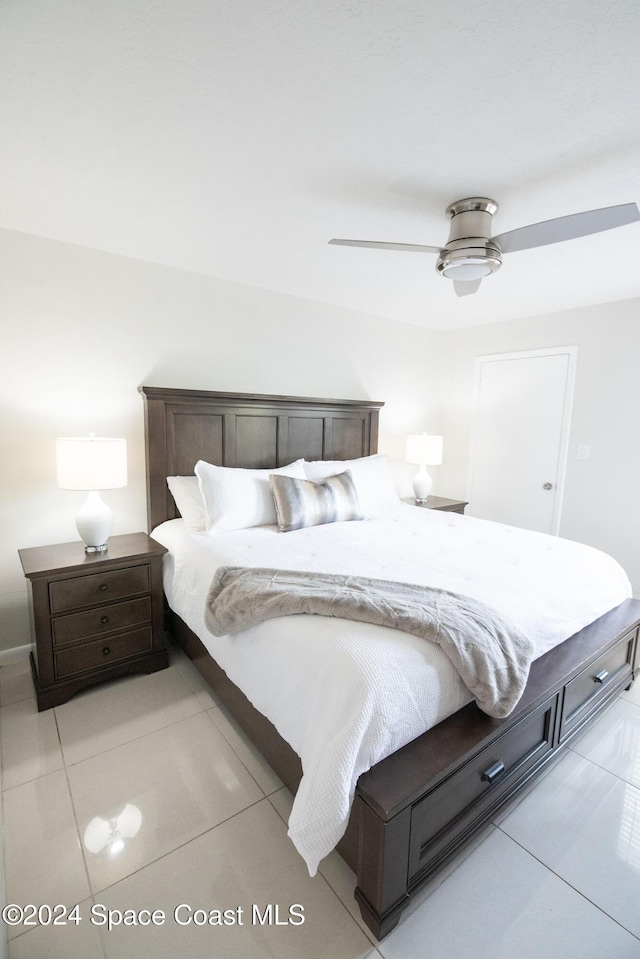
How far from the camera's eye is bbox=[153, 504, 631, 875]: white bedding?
3.80 ft

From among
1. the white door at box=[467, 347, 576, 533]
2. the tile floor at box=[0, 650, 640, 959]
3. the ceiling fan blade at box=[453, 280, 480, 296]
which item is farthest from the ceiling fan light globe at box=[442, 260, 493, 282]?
the tile floor at box=[0, 650, 640, 959]

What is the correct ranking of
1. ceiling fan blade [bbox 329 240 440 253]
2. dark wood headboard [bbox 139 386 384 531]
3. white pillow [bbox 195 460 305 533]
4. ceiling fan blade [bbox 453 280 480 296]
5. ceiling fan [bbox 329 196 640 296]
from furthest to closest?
dark wood headboard [bbox 139 386 384 531]
white pillow [bbox 195 460 305 533]
ceiling fan blade [bbox 453 280 480 296]
ceiling fan blade [bbox 329 240 440 253]
ceiling fan [bbox 329 196 640 296]

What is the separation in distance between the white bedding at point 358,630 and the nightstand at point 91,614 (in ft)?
0.55

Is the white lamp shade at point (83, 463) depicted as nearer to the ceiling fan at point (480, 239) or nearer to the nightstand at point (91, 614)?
the nightstand at point (91, 614)

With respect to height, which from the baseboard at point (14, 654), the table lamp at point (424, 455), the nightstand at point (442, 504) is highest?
the table lamp at point (424, 455)

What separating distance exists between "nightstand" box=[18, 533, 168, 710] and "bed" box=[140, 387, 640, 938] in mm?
202

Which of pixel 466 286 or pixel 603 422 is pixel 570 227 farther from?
pixel 603 422

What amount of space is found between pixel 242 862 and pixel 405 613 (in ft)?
3.20

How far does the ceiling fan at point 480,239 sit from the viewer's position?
5.26 feet

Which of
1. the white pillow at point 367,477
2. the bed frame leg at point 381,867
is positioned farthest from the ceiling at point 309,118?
the bed frame leg at point 381,867

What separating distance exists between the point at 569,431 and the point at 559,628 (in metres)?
2.38

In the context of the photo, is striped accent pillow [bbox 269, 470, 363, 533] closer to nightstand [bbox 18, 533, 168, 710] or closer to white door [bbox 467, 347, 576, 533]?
nightstand [bbox 18, 533, 168, 710]

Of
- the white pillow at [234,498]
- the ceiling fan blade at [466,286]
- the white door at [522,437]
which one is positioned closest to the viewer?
the ceiling fan blade at [466,286]

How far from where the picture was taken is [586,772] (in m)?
1.78
